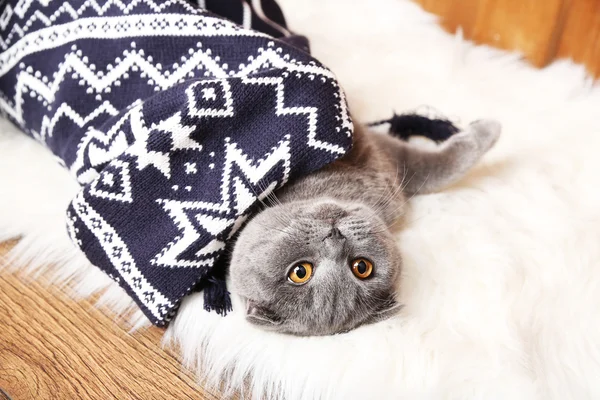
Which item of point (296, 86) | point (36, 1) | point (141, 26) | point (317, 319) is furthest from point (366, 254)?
point (36, 1)

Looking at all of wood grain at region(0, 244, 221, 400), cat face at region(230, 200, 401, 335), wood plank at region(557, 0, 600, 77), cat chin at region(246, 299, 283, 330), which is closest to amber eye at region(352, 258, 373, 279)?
cat face at region(230, 200, 401, 335)

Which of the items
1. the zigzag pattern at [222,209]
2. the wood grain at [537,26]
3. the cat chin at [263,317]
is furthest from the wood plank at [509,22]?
the cat chin at [263,317]

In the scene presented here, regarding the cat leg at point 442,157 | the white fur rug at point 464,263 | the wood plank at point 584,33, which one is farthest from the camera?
the wood plank at point 584,33

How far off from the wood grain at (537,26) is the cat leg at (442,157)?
49cm

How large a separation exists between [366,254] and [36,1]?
2.40 ft

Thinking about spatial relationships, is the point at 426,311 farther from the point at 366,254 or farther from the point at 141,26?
the point at 141,26

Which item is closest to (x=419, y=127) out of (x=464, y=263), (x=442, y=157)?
(x=442, y=157)

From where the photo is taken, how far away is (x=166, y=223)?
2.57 feet

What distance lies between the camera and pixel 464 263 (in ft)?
2.81

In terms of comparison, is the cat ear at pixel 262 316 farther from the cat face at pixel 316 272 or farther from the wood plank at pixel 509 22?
the wood plank at pixel 509 22

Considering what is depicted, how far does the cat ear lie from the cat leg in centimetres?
36

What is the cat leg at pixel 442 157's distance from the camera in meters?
0.97

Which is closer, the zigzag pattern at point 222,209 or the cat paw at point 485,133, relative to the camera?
the zigzag pattern at point 222,209

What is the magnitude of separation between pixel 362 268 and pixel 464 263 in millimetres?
203
